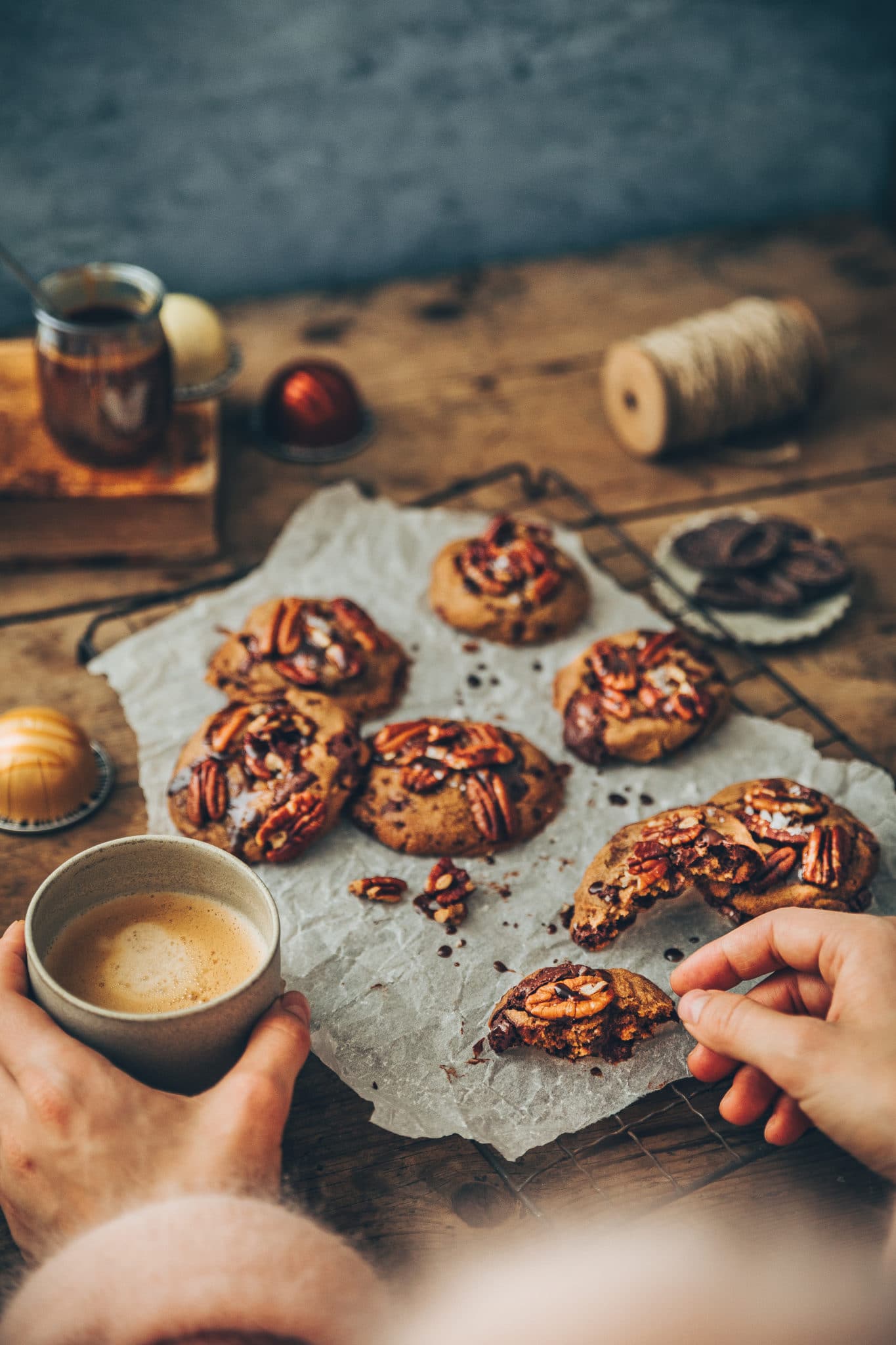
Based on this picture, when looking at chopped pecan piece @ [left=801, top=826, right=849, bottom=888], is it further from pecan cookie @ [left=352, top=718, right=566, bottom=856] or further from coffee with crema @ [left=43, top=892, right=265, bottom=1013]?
coffee with crema @ [left=43, top=892, right=265, bottom=1013]

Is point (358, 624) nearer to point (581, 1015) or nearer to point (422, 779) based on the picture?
point (422, 779)

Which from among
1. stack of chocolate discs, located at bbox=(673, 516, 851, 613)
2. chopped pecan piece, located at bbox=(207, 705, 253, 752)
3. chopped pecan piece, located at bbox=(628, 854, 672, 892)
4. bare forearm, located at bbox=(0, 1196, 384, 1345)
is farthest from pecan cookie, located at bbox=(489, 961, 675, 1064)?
stack of chocolate discs, located at bbox=(673, 516, 851, 613)

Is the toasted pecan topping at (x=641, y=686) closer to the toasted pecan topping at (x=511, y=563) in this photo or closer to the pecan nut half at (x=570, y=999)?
the toasted pecan topping at (x=511, y=563)

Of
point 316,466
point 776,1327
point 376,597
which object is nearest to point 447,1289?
point 776,1327

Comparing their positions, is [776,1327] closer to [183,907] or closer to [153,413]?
[183,907]

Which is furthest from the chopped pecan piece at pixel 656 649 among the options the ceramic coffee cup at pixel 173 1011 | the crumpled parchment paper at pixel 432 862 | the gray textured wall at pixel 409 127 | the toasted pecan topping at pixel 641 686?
the gray textured wall at pixel 409 127

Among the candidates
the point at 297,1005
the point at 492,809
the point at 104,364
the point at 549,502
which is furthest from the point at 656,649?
the point at 104,364
